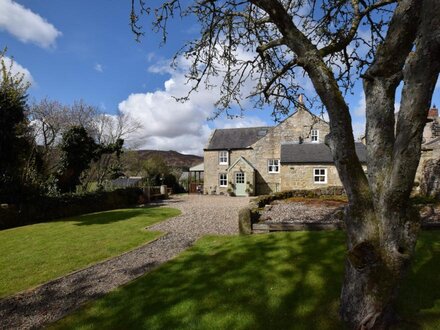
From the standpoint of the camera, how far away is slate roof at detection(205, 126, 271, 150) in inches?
1462

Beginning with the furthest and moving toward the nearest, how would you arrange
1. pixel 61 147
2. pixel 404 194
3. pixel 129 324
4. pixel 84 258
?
1. pixel 61 147
2. pixel 84 258
3. pixel 129 324
4. pixel 404 194

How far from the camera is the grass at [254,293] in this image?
461 centimetres

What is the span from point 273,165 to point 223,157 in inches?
241

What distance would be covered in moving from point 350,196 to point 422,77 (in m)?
1.55

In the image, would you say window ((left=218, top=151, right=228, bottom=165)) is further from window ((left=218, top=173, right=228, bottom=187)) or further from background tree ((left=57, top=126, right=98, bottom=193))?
background tree ((left=57, top=126, right=98, bottom=193))

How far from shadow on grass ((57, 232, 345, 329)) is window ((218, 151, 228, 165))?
94.4 ft

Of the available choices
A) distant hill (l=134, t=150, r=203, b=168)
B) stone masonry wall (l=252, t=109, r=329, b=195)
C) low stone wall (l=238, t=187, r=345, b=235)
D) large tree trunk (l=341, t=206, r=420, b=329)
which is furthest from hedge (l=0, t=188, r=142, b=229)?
distant hill (l=134, t=150, r=203, b=168)

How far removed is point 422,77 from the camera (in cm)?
330

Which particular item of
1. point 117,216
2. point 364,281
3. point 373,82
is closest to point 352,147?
point 373,82

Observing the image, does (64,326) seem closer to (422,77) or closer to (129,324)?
(129,324)

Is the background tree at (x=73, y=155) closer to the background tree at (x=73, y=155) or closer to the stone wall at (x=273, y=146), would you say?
the background tree at (x=73, y=155)

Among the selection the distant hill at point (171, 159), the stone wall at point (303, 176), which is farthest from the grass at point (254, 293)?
the distant hill at point (171, 159)

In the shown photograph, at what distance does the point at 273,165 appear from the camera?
34406mm

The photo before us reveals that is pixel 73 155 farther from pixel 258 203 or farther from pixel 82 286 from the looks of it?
pixel 82 286
